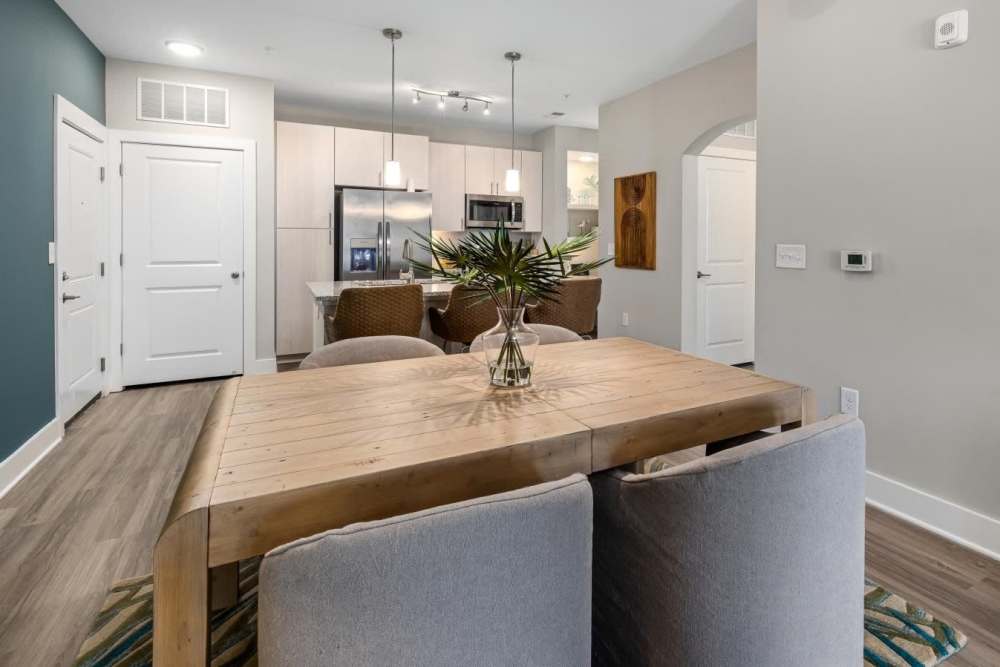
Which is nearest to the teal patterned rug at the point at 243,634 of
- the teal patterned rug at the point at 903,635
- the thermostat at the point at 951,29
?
the teal patterned rug at the point at 903,635

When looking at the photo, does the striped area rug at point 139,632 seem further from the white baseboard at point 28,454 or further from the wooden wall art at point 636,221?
the wooden wall art at point 636,221

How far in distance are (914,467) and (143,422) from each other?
4.21 m

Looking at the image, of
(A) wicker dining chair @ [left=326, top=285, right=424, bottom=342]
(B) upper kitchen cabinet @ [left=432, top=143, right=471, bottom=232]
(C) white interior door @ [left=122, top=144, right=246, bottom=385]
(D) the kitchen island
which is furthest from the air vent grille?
(C) white interior door @ [left=122, top=144, right=246, bottom=385]

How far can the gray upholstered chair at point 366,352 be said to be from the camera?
→ 1956 mm

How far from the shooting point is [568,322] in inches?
149

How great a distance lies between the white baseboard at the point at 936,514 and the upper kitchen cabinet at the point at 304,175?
4.78 meters

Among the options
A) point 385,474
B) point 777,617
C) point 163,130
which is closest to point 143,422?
point 163,130

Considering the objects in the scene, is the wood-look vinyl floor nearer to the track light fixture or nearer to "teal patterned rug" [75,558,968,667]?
"teal patterned rug" [75,558,968,667]

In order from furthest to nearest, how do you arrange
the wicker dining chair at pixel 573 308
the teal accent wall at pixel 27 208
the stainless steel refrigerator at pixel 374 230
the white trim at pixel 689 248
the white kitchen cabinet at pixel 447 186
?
1. the white kitchen cabinet at pixel 447 186
2. the stainless steel refrigerator at pixel 374 230
3. the white trim at pixel 689 248
4. the wicker dining chair at pixel 573 308
5. the teal accent wall at pixel 27 208

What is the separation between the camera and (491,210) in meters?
6.40

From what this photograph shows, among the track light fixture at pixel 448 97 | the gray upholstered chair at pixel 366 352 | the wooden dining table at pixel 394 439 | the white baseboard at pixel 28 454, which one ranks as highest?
the track light fixture at pixel 448 97

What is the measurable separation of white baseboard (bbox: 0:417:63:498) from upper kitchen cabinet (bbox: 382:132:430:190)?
12.0ft

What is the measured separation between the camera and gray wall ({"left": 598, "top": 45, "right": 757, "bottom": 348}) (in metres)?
4.17

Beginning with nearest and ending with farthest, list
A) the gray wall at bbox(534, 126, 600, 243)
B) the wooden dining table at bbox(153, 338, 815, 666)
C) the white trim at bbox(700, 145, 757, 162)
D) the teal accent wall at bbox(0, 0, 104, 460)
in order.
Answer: the wooden dining table at bbox(153, 338, 815, 666)
the teal accent wall at bbox(0, 0, 104, 460)
the white trim at bbox(700, 145, 757, 162)
the gray wall at bbox(534, 126, 600, 243)
